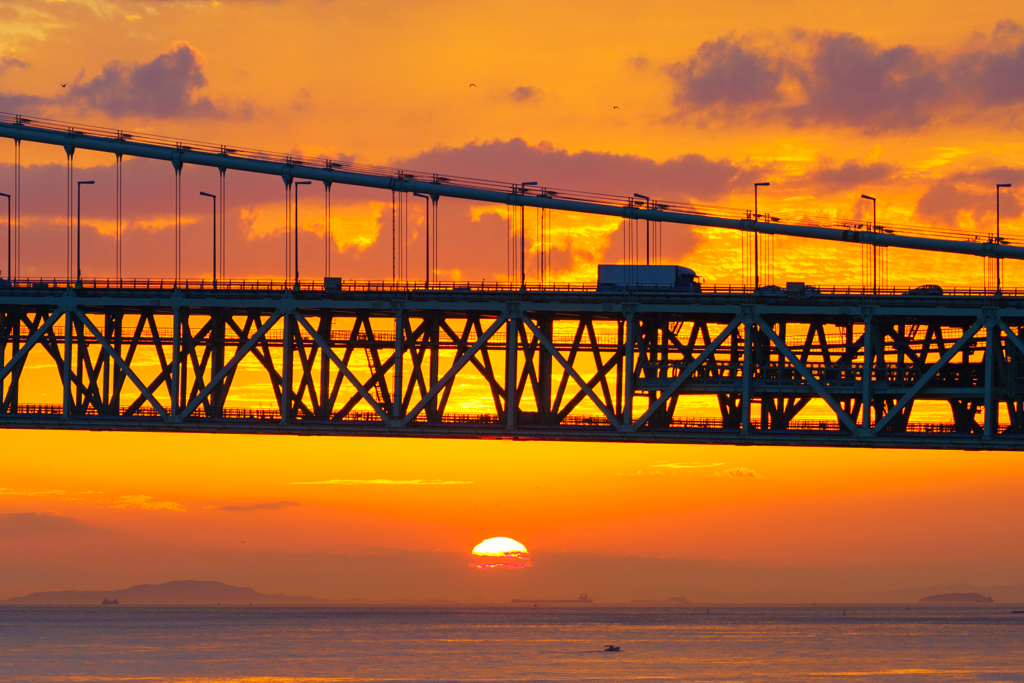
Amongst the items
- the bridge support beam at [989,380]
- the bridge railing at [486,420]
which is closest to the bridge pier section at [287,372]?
the bridge railing at [486,420]

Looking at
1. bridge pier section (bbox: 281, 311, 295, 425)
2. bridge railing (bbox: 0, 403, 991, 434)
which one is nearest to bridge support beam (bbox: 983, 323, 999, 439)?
bridge railing (bbox: 0, 403, 991, 434)

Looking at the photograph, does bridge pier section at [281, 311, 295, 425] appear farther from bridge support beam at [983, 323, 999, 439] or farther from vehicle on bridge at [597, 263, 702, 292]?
bridge support beam at [983, 323, 999, 439]

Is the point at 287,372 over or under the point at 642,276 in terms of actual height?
under

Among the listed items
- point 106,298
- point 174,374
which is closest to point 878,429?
point 174,374

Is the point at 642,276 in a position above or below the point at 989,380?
above

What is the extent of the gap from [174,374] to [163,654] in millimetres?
106670

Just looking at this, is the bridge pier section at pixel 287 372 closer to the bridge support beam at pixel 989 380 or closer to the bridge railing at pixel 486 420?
the bridge railing at pixel 486 420

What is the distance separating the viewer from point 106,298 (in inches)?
3418

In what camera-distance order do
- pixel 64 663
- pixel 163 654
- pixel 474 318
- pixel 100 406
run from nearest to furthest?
pixel 474 318
pixel 100 406
pixel 64 663
pixel 163 654

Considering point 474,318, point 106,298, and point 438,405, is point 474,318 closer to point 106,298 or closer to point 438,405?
point 438,405

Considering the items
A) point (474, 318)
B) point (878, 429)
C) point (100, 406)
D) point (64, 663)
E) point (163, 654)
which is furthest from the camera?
point (163, 654)

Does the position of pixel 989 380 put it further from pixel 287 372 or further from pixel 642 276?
pixel 287 372

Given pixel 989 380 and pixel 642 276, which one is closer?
pixel 989 380

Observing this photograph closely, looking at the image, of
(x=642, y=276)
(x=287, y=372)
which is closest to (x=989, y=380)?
(x=642, y=276)
